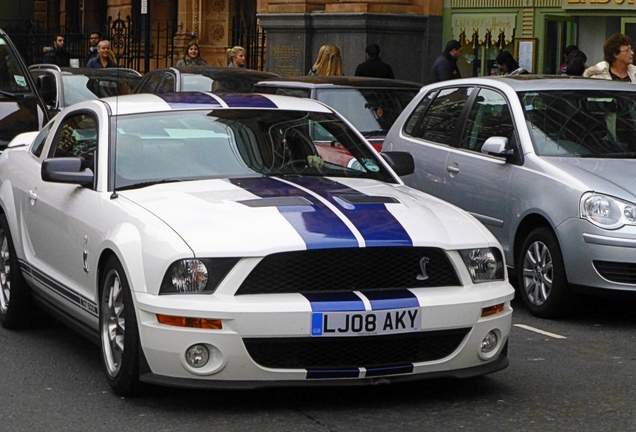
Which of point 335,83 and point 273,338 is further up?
point 335,83

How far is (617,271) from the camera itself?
29.1 feet

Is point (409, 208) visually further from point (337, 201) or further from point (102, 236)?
point (102, 236)

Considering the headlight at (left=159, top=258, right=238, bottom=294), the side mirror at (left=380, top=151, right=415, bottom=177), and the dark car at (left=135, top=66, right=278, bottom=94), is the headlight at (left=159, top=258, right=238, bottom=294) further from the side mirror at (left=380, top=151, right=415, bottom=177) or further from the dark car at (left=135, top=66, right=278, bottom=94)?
the dark car at (left=135, top=66, right=278, bottom=94)

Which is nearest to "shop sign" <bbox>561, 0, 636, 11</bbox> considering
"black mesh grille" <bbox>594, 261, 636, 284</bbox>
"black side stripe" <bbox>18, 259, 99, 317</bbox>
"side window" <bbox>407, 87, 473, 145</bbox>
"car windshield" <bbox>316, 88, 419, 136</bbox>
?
"car windshield" <bbox>316, 88, 419, 136</bbox>

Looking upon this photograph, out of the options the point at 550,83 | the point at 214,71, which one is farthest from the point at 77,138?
the point at 214,71

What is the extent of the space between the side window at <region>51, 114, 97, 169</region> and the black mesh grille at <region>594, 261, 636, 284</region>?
3.27 meters

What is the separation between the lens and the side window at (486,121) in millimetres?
10156

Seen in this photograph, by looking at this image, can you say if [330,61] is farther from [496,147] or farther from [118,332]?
[118,332]

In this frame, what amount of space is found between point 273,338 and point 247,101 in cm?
225

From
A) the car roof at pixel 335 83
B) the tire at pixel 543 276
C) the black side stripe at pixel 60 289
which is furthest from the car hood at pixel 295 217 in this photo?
the car roof at pixel 335 83

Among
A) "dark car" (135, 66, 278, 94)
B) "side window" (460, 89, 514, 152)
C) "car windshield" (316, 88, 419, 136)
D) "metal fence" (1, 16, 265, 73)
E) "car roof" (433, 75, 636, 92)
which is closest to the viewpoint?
"side window" (460, 89, 514, 152)

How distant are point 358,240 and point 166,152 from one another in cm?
157

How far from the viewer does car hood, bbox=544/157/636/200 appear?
8953mm

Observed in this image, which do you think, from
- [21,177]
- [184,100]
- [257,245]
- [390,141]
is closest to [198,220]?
[257,245]
